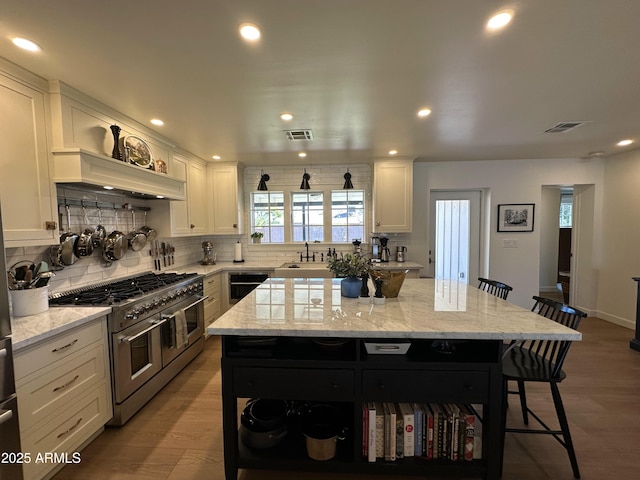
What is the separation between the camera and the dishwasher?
416cm

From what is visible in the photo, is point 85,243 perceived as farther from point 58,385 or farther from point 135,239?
point 58,385

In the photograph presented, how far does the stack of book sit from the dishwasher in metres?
2.85

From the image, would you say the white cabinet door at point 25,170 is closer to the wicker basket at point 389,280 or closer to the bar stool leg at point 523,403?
the wicker basket at point 389,280

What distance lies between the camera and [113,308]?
205 cm

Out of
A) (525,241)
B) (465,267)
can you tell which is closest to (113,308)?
(465,267)

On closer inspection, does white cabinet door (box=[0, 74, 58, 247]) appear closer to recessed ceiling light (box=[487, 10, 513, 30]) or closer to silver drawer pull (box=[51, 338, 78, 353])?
silver drawer pull (box=[51, 338, 78, 353])

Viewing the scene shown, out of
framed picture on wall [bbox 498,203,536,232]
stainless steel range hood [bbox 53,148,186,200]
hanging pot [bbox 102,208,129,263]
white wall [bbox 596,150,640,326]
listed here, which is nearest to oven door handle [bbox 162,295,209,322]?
hanging pot [bbox 102,208,129,263]

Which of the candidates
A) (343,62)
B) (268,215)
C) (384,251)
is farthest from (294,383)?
(268,215)

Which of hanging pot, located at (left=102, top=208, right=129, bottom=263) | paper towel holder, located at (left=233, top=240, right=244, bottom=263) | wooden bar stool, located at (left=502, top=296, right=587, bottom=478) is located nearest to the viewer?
wooden bar stool, located at (left=502, top=296, right=587, bottom=478)

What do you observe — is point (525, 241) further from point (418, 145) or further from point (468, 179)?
point (418, 145)

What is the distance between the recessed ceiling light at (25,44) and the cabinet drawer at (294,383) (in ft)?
6.97

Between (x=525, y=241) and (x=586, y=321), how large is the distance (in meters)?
1.45

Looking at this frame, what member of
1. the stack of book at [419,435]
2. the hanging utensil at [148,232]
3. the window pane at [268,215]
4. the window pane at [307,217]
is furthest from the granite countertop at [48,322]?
the window pane at [307,217]

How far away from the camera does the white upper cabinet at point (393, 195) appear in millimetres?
4270
